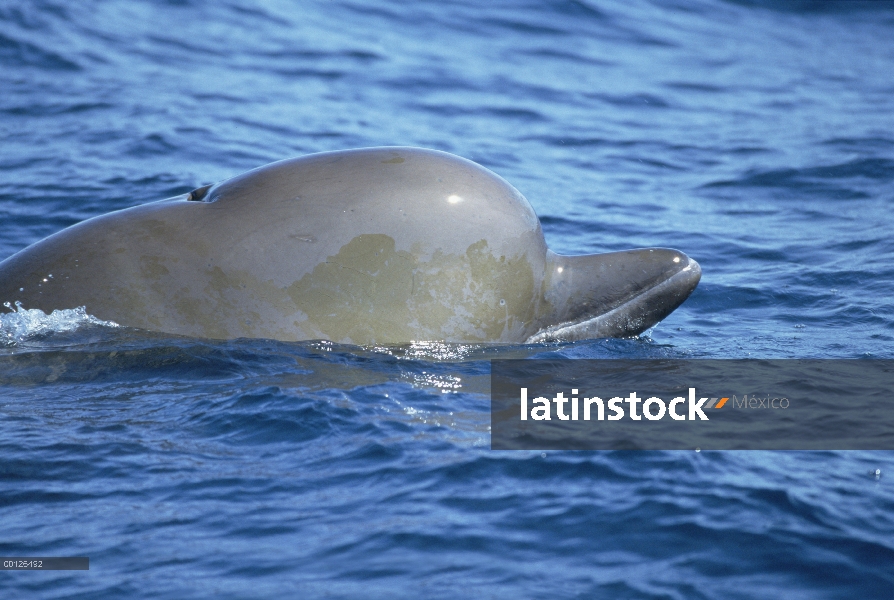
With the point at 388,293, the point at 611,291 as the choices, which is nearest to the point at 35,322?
the point at 388,293

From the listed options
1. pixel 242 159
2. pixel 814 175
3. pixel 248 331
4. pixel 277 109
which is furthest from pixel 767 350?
pixel 277 109

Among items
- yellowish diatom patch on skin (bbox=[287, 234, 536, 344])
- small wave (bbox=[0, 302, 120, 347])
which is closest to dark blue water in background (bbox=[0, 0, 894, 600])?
small wave (bbox=[0, 302, 120, 347])

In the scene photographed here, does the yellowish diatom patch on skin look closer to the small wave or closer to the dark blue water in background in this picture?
the dark blue water in background

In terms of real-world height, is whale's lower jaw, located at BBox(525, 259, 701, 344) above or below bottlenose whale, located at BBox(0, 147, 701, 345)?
below

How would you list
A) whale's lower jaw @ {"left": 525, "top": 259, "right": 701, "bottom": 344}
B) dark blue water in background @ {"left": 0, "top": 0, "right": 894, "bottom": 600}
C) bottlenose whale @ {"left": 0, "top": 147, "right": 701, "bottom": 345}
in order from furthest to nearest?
whale's lower jaw @ {"left": 525, "top": 259, "right": 701, "bottom": 344}
bottlenose whale @ {"left": 0, "top": 147, "right": 701, "bottom": 345}
dark blue water in background @ {"left": 0, "top": 0, "right": 894, "bottom": 600}

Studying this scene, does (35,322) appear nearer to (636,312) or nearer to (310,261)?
(310,261)

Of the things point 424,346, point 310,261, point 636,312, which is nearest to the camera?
point 310,261

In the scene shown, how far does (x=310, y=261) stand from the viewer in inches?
241

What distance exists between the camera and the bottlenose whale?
6113 millimetres

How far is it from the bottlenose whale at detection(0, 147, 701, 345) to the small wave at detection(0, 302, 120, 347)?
0.05 meters

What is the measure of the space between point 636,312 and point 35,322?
12.3 ft

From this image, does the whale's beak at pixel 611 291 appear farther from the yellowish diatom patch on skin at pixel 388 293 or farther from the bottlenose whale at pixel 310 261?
the yellowish diatom patch on skin at pixel 388 293

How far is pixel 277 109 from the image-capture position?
1659cm

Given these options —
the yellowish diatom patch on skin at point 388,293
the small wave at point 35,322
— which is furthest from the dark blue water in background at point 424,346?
the yellowish diatom patch on skin at point 388,293
